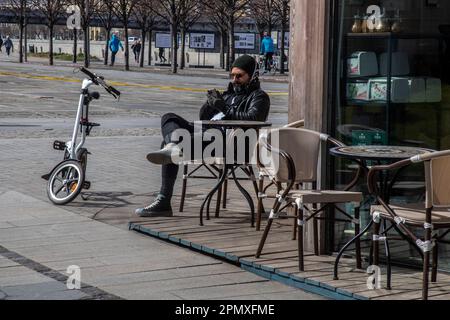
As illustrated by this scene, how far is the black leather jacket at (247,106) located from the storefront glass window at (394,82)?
1523 mm

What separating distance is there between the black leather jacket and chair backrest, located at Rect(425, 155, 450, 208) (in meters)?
3.07

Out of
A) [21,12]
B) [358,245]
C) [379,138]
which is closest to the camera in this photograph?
[358,245]

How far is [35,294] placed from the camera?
6465 mm

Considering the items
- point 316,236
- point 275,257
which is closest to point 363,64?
point 316,236

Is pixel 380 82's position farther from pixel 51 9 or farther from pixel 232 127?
pixel 51 9

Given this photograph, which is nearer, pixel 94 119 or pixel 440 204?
pixel 440 204

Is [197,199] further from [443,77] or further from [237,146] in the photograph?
[443,77]

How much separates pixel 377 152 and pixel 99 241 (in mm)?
2665

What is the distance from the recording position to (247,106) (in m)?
9.09

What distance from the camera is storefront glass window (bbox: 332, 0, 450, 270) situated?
278 inches

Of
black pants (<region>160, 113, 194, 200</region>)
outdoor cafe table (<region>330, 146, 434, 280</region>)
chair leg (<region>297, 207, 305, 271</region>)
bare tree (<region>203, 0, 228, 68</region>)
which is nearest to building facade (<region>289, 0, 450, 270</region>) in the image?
outdoor cafe table (<region>330, 146, 434, 280</region>)

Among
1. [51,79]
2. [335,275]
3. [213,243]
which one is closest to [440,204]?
[335,275]

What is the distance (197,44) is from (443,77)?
5151 cm

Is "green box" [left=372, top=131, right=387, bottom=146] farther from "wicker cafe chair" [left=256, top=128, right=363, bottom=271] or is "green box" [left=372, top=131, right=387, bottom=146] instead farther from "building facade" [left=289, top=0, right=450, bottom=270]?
"wicker cafe chair" [left=256, top=128, right=363, bottom=271]
